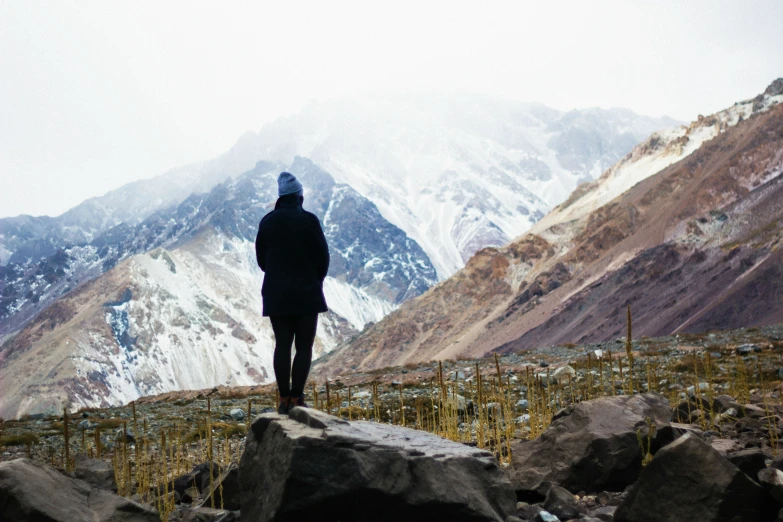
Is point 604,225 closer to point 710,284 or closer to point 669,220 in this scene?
point 669,220

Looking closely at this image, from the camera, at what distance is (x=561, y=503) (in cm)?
460

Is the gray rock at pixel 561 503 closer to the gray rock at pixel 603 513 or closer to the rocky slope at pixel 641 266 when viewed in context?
the gray rock at pixel 603 513

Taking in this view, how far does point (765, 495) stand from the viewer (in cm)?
390

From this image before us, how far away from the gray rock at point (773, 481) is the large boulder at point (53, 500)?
3598 mm

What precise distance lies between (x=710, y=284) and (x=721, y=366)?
50.6m

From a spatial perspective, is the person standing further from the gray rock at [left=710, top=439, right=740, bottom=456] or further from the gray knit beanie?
the gray rock at [left=710, top=439, right=740, bottom=456]

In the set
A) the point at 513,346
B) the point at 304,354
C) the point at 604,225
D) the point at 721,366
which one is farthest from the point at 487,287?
the point at 304,354

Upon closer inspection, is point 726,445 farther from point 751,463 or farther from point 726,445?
point 751,463

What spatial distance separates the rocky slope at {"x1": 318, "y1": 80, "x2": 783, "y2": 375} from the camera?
59.5 meters

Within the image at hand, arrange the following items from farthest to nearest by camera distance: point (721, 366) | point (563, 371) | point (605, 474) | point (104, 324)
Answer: point (104, 324), point (721, 366), point (563, 371), point (605, 474)

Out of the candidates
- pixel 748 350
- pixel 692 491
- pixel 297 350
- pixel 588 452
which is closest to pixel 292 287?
pixel 297 350

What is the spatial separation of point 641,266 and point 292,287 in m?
70.8

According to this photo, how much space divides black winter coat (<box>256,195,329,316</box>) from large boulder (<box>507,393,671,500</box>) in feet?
7.42

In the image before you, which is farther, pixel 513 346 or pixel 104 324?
pixel 104 324
